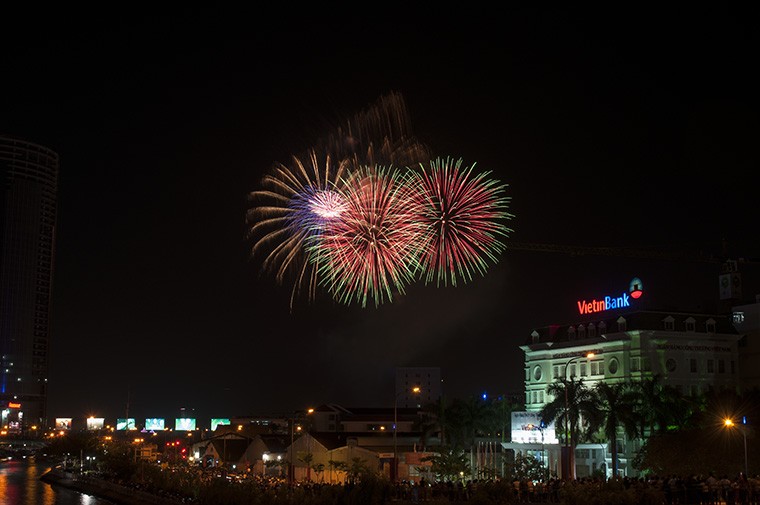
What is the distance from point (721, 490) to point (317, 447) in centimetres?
4593

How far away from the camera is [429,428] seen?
101m

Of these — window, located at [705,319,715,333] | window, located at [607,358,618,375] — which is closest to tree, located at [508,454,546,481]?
window, located at [607,358,618,375]

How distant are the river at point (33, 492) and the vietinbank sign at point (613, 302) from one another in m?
48.3

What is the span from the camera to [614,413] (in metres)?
73.8

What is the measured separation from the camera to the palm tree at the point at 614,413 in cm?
7312

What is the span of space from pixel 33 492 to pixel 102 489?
35.8 feet

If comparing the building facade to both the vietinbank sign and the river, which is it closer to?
the vietinbank sign

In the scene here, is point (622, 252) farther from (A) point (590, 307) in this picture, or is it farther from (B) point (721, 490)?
(B) point (721, 490)

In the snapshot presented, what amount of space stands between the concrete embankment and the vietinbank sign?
45.5m

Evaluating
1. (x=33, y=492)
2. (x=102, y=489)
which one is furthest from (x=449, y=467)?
(x=33, y=492)

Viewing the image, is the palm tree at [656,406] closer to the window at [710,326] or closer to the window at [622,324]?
the window at [622,324]

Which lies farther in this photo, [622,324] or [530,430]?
[530,430]

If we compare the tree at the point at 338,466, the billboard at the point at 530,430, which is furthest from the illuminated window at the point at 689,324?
the tree at the point at 338,466

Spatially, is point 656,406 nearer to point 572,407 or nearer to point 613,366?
point 572,407
